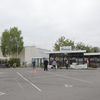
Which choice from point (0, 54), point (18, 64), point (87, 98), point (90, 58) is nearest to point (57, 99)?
point (87, 98)

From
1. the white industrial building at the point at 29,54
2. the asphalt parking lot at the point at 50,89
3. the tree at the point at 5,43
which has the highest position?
the tree at the point at 5,43

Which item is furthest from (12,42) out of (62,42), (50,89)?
(50,89)

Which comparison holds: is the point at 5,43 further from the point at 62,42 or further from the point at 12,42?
the point at 62,42

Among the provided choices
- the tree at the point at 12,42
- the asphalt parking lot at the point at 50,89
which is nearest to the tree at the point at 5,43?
the tree at the point at 12,42

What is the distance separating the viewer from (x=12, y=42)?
311 ft

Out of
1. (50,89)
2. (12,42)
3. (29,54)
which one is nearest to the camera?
(50,89)

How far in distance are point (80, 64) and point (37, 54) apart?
40.5 metres

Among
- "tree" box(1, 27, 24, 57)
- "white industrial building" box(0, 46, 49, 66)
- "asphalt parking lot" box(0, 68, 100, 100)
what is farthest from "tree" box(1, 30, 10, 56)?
"asphalt parking lot" box(0, 68, 100, 100)

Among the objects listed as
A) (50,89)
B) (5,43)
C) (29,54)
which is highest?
(5,43)

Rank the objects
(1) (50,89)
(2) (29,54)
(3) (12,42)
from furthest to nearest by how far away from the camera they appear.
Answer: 1. (2) (29,54)
2. (3) (12,42)
3. (1) (50,89)

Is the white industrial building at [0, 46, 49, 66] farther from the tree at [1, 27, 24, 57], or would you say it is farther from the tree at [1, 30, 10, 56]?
the tree at [1, 30, 10, 56]

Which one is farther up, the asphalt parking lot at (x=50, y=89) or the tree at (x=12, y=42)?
the tree at (x=12, y=42)

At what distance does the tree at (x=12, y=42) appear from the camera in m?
94.5

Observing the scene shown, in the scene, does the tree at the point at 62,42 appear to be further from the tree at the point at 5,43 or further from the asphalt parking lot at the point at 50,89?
the asphalt parking lot at the point at 50,89
